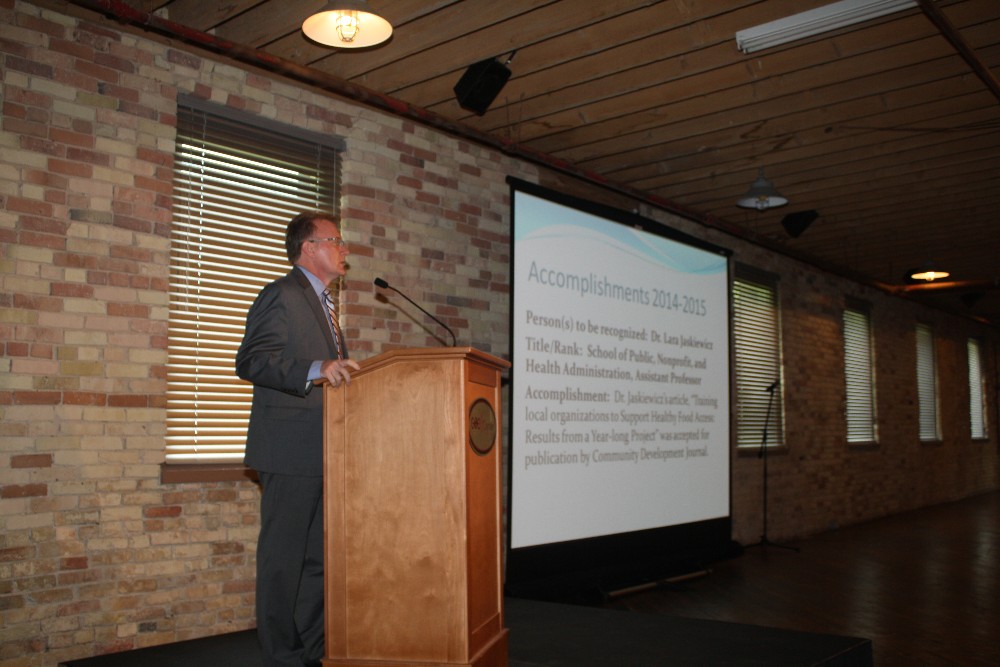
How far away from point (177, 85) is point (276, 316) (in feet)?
5.74

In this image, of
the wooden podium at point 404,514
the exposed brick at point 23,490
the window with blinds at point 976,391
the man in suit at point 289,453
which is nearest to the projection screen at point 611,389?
the man in suit at point 289,453

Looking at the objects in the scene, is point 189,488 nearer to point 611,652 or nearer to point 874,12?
point 611,652

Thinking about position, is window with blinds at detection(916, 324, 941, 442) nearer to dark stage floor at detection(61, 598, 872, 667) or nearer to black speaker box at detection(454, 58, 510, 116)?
dark stage floor at detection(61, 598, 872, 667)

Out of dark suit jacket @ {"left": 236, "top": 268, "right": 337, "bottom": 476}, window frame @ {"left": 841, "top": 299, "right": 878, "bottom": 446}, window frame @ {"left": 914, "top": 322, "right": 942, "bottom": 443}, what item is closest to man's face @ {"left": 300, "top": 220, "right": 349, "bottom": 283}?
dark suit jacket @ {"left": 236, "top": 268, "right": 337, "bottom": 476}

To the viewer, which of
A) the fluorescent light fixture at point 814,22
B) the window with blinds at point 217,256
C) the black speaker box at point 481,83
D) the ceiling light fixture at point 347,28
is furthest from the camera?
the black speaker box at point 481,83

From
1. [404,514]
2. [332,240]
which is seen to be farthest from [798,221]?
[404,514]

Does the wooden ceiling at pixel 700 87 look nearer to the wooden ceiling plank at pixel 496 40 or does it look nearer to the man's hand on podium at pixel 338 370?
the wooden ceiling plank at pixel 496 40

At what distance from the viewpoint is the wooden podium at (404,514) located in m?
2.38

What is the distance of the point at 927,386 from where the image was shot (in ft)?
40.2

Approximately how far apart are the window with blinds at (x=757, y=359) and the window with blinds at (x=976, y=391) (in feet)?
24.3

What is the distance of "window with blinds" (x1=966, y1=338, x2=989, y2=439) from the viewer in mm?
14055

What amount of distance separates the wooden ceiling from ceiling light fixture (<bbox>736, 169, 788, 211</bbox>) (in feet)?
0.73

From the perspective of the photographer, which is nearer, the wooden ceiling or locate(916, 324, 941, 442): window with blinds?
the wooden ceiling

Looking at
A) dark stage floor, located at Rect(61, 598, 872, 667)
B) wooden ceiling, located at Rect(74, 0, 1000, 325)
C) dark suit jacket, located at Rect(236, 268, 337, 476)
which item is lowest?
dark stage floor, located at Rect(61, 598, 872, 667)
